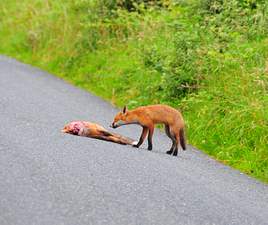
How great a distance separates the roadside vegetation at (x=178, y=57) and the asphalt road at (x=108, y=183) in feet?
1.90

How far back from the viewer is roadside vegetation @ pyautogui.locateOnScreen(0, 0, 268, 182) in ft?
35.2

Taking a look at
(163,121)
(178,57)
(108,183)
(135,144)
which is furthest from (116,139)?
(178,57)

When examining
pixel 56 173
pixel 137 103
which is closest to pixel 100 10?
pixel 137 103

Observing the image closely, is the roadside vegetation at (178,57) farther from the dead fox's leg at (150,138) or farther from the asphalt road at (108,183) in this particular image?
the dead fox's leg at (150,138)

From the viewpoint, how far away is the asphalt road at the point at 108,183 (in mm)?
7203

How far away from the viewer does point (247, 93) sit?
11203 millimetres

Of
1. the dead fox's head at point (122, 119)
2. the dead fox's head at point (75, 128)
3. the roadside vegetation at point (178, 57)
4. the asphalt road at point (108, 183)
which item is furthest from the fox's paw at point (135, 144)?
the roadside vegetation at point (178, 57)

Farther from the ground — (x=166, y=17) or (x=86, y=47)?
(x=166, y=17)

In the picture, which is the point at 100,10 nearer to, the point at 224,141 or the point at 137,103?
the point at 137,103

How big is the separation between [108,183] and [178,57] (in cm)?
484

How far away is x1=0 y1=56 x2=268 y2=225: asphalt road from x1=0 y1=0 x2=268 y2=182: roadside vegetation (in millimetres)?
580

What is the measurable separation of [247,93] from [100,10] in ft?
21.6

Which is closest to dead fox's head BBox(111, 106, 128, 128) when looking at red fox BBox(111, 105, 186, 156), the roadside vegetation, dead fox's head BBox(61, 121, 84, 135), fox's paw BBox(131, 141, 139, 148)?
red fox BBox(111, 105, 186, 156)

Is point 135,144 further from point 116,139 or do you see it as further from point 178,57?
point 178,57
